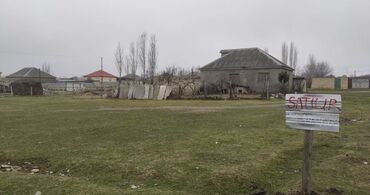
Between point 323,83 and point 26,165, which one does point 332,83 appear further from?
point 26,165

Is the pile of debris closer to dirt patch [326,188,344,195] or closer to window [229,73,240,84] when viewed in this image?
window [229,73,240,84]

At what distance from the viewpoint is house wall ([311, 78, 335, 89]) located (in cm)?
6325

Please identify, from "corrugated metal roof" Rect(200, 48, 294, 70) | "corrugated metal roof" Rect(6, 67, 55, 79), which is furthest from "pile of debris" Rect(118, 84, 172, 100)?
"corrugated metal roof" Rect(6, 67, 55, 79)

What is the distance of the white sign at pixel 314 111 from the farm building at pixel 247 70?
3453cm

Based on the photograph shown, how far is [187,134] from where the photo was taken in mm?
11453

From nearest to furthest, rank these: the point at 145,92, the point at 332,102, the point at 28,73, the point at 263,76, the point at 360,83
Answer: the point at 332,102, the point at 145,92, the point at 263,76, the point at 360,83, the point at 28,73

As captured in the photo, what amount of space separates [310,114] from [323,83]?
62.4 meters

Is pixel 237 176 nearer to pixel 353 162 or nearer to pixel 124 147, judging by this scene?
pixel 353 162

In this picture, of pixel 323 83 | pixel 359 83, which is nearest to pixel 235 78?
pixel 323 83

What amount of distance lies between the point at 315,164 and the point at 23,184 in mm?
5635

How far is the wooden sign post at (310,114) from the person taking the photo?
531 cm

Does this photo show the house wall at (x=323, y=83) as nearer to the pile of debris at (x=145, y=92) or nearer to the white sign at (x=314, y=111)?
the pile of debris at (x=145, y=92)

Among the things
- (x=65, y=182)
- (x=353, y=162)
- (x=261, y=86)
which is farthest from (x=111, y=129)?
(x=261, y=86)

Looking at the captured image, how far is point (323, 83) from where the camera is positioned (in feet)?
210
